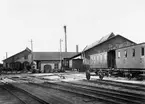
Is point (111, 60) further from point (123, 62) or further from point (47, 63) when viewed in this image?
point (47, 63)

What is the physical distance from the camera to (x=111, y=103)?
854 cm

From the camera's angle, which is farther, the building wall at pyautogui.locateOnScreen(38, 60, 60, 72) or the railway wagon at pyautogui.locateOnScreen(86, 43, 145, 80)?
the building wall at pyautogui.locateOnScreen(38, 60, 60, 72)

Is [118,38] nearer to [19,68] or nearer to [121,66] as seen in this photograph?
[121,66]

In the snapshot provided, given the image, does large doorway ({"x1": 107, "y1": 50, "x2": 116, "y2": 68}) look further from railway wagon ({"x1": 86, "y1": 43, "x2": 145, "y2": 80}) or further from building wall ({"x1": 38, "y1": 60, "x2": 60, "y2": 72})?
building wall ({"x1": 38, "y1": 60, "x2": 60, "y2": 72})

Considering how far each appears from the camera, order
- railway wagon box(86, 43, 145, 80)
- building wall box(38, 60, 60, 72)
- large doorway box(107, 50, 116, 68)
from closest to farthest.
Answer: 1. railway wagon box(86, 43, 145, 80)
2. large doorway box(107, 50, 116, 68)
3. building wall box(38, 60, 60, 72)

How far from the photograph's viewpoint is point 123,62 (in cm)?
2100

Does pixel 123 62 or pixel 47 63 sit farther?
pixel 47 63

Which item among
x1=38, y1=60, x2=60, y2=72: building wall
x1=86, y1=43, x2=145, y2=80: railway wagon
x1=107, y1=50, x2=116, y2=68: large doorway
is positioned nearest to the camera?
x1=86, y1=43, x2=145, y2=80: railway wagon

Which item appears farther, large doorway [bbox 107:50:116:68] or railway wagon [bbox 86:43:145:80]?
large doorway [bbox 107:50:116:68]

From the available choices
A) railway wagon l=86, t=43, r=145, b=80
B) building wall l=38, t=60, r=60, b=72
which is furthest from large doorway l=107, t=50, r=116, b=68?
building wall l=38, t=60, r=60, b=72

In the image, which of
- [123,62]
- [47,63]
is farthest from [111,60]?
[47,63]

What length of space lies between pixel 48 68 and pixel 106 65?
33.1m

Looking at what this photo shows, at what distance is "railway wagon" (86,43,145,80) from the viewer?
18.3m

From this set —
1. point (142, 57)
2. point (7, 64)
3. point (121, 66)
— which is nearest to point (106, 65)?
point (121, 66)
